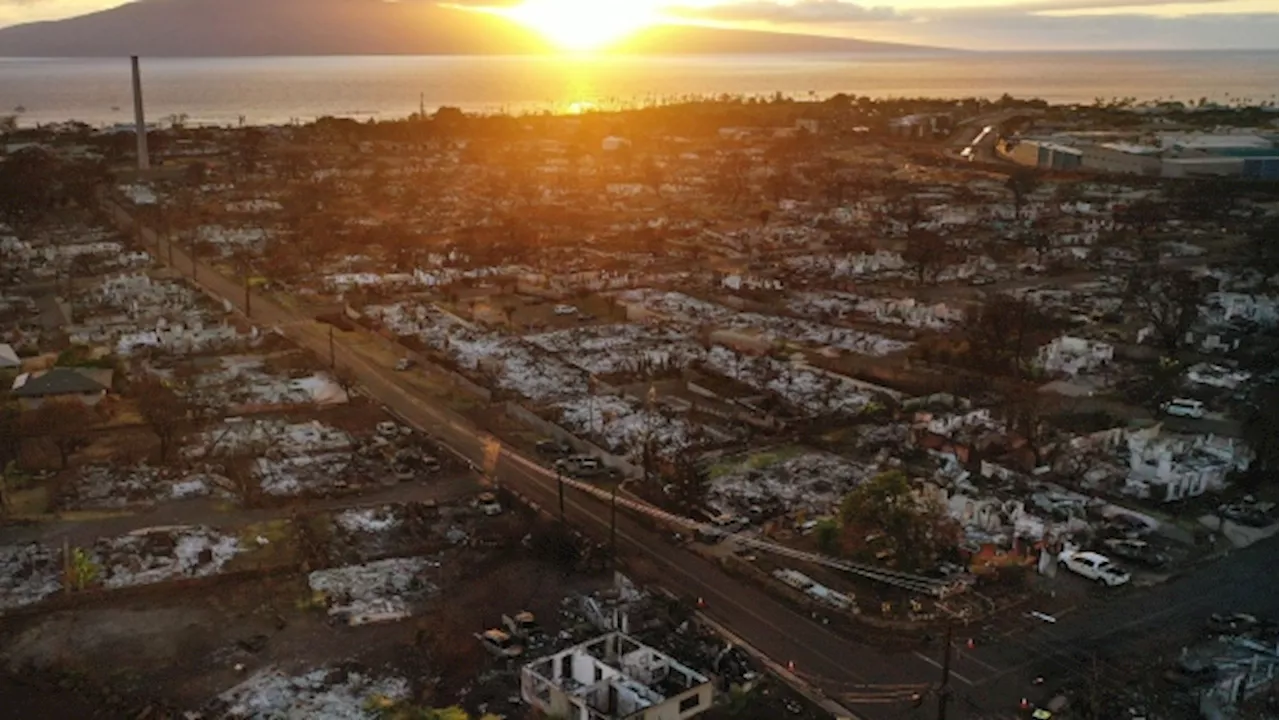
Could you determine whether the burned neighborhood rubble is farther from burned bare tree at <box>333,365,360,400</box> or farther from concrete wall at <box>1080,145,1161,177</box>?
concrete wall at <box>1080,145,1161,177</box>

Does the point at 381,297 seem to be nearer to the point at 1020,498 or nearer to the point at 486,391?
the point at 486,391

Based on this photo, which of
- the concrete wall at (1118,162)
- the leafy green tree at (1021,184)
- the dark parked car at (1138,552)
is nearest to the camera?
the dark parked car at (1138,552)

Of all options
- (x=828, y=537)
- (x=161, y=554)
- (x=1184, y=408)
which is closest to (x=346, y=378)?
(x=161, y=554)

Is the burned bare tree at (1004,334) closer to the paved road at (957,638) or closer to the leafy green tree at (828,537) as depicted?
the paved road at (957,638)

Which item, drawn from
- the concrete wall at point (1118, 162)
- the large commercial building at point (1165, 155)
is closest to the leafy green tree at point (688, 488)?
the large commercial building at point (1165, 155)

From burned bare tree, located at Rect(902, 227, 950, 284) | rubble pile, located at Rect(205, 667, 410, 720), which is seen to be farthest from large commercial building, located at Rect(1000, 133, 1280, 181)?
rubble pile, located at Rect(205, 667, 410, 720)
